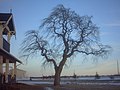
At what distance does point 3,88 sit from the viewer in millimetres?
19938

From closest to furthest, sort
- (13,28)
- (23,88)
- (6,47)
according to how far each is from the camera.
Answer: (23,88) < (6,47) < (13,28)

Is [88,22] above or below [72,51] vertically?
above

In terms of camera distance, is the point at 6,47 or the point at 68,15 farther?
the point at 68,15

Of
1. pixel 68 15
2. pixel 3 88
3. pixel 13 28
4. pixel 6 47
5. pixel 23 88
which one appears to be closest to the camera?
pixel 3 88

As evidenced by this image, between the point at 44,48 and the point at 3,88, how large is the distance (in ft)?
70.8

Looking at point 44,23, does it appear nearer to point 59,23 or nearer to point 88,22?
point 59,23

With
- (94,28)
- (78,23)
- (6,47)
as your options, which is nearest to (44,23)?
(78,23)

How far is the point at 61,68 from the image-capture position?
1626 inches

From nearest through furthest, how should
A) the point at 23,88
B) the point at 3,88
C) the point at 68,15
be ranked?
the point at 3,88 < the point at 23,88 < the point at 68,15

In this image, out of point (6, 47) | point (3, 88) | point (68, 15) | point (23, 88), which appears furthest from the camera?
point (68, 15)

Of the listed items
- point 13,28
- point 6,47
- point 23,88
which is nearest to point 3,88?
point 23,88

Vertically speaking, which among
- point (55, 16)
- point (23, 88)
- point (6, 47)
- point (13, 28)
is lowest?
point (23, 88)

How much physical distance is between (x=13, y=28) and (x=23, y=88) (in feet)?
38.7

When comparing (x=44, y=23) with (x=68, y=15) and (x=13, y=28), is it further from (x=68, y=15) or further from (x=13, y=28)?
(x=13, y=28)
